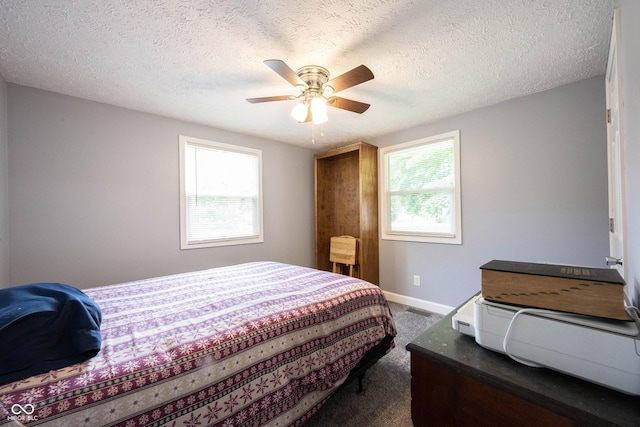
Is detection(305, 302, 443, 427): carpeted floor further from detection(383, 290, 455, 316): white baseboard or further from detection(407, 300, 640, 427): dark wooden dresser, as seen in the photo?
detection(383, 290, 455, 316): white baseboard

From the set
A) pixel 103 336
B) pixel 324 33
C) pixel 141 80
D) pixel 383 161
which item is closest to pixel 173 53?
pixel 141 80

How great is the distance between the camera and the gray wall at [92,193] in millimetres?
2035

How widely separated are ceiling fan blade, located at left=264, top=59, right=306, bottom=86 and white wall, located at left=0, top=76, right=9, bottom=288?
2183 millimetres

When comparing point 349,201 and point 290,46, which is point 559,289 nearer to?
A: point 290,46

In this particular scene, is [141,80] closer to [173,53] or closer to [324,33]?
[173,53]

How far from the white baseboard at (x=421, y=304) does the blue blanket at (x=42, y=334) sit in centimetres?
312

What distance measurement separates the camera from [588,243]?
2100 mm

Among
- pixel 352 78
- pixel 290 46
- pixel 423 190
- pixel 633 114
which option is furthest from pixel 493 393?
pixel 423 190

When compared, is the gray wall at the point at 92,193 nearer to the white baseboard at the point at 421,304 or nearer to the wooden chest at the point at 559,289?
the white baseboard at the point at 421,304

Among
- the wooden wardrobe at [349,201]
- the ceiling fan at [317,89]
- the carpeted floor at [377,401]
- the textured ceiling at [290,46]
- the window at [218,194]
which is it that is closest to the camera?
the textured ceiling at [290,46]

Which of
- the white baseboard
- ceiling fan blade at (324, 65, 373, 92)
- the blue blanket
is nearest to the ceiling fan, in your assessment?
ceiling fan blade at (324, 65, 373, 92)

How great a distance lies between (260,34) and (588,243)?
9.96 ft

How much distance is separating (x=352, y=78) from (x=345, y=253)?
2433mm

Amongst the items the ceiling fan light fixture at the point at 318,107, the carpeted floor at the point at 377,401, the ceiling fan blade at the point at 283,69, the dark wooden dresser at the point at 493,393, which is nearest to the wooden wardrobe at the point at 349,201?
the carpeted floor at the point at 377,401
